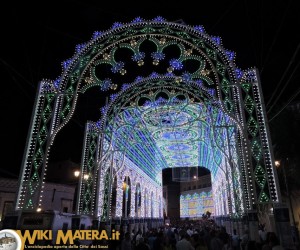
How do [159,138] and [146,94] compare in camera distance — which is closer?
[146,94]

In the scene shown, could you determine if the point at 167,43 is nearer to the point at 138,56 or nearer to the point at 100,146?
the point at 138,56

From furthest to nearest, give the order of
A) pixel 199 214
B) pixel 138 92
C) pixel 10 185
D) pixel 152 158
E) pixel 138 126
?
pixel 199 214 < pixel 152 158 < pixel 10 185 < pixel 138 126 < pixel 138 92

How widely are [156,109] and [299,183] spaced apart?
42.4 ft

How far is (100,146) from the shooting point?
17344mm

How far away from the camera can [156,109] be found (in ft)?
67.3

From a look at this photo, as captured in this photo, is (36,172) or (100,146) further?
(100,146)

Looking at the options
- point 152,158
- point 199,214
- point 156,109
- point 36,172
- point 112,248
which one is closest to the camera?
point 112,248

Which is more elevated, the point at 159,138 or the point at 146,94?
the point at 159,138

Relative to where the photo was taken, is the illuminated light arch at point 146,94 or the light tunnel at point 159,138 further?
the light tunnel at point 159,138

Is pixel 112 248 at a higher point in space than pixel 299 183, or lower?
lower

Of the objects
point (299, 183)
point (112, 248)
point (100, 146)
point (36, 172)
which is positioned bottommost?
point (112, 248)

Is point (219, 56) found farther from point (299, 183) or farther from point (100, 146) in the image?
point (299, 183)

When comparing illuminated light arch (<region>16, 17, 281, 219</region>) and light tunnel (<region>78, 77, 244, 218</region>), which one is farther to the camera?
light tunnel (<region>78, 77, 244, 218</region>)

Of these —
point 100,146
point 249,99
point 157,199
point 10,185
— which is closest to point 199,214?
point 157,199
